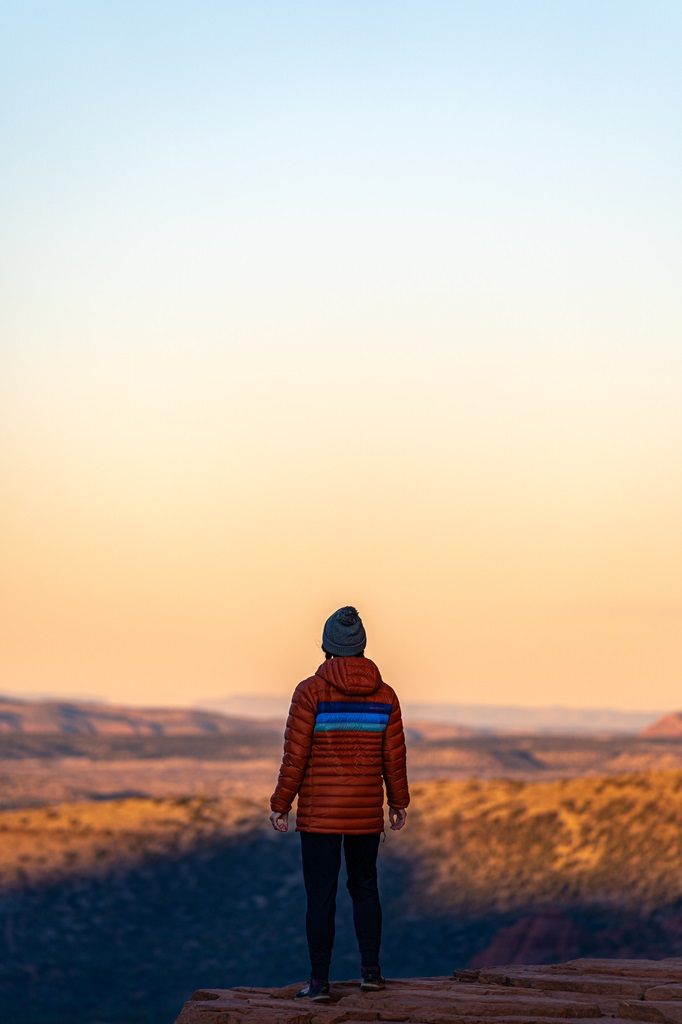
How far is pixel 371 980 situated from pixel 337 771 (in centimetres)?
145

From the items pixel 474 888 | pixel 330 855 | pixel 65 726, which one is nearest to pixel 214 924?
pixel 474 888

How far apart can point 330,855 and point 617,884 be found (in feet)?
56.1

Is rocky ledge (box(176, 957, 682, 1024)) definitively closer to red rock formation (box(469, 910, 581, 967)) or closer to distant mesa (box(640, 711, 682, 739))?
red rock formation (box(469, 910, 581, 967))

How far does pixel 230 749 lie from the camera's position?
66.1 meters

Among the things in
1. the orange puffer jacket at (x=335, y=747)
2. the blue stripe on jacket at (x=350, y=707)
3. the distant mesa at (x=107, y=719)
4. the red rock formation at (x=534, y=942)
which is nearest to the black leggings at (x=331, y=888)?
the orange puffer jacket at (x=335, y=747)

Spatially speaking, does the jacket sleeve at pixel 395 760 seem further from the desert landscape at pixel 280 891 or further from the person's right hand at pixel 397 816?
the desert landscape at pixel 280 891

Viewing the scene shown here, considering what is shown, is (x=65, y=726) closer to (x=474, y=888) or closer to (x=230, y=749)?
(x=230, y=749)

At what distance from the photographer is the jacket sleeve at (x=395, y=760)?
30.9 ft

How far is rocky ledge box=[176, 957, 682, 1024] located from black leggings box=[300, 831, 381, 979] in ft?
0.98

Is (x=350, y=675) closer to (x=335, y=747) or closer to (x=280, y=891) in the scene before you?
(x=335, y=747)

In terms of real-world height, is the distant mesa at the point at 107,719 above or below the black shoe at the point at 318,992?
above

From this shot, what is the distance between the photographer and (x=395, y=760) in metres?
9.44

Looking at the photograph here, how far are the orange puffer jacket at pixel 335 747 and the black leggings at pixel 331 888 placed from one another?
6.0 inches

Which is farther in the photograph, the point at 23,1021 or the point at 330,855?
the point at 23,1021
